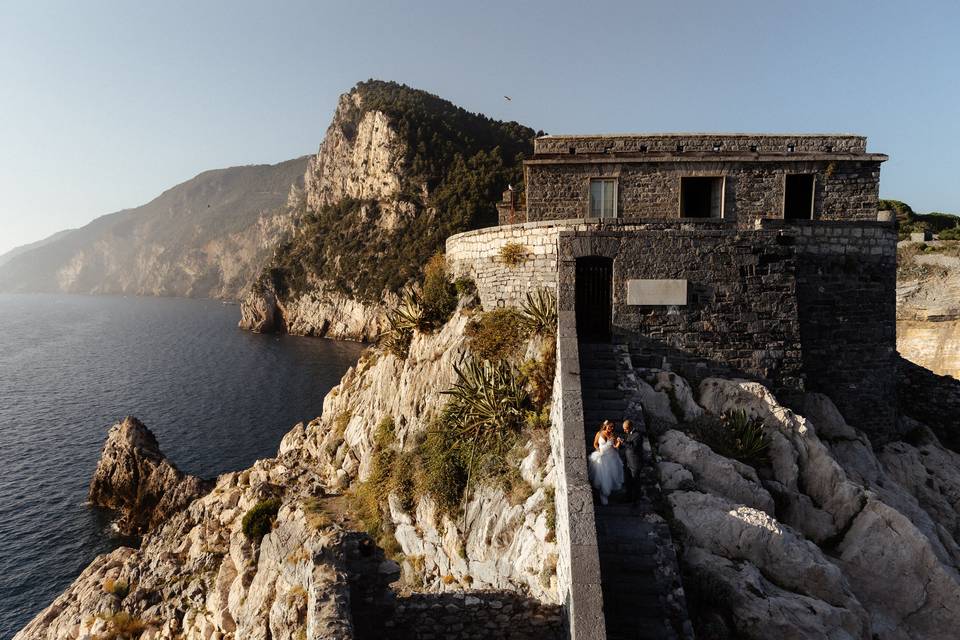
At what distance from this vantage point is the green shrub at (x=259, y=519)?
18234 mm

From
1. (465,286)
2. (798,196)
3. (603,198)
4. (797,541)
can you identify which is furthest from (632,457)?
(798,196)

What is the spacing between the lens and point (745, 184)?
15875 mm

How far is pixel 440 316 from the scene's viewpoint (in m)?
17.7

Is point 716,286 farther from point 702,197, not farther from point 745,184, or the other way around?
point 745,184

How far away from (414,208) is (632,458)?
84111 millimetres

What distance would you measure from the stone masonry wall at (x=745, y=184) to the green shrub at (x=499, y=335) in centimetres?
471

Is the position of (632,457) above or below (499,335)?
below

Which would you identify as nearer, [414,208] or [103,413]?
[103,413]

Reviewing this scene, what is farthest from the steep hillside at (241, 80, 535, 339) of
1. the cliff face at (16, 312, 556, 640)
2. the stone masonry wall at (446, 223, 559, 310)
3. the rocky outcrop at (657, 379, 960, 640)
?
the rocky outcrop at (657, 379, 960, 640)

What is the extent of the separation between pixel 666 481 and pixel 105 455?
38485mm

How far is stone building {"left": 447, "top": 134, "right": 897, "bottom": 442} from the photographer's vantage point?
12.2 m

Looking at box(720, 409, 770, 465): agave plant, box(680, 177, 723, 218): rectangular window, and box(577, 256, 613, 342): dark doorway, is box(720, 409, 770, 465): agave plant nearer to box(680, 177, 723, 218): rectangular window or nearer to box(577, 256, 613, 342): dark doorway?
box(577, 256, 613, 342): dark doorway

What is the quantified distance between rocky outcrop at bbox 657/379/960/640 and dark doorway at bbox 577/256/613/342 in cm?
295

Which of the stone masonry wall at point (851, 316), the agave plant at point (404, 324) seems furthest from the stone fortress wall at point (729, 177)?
the agave plant at point (404, 324)
